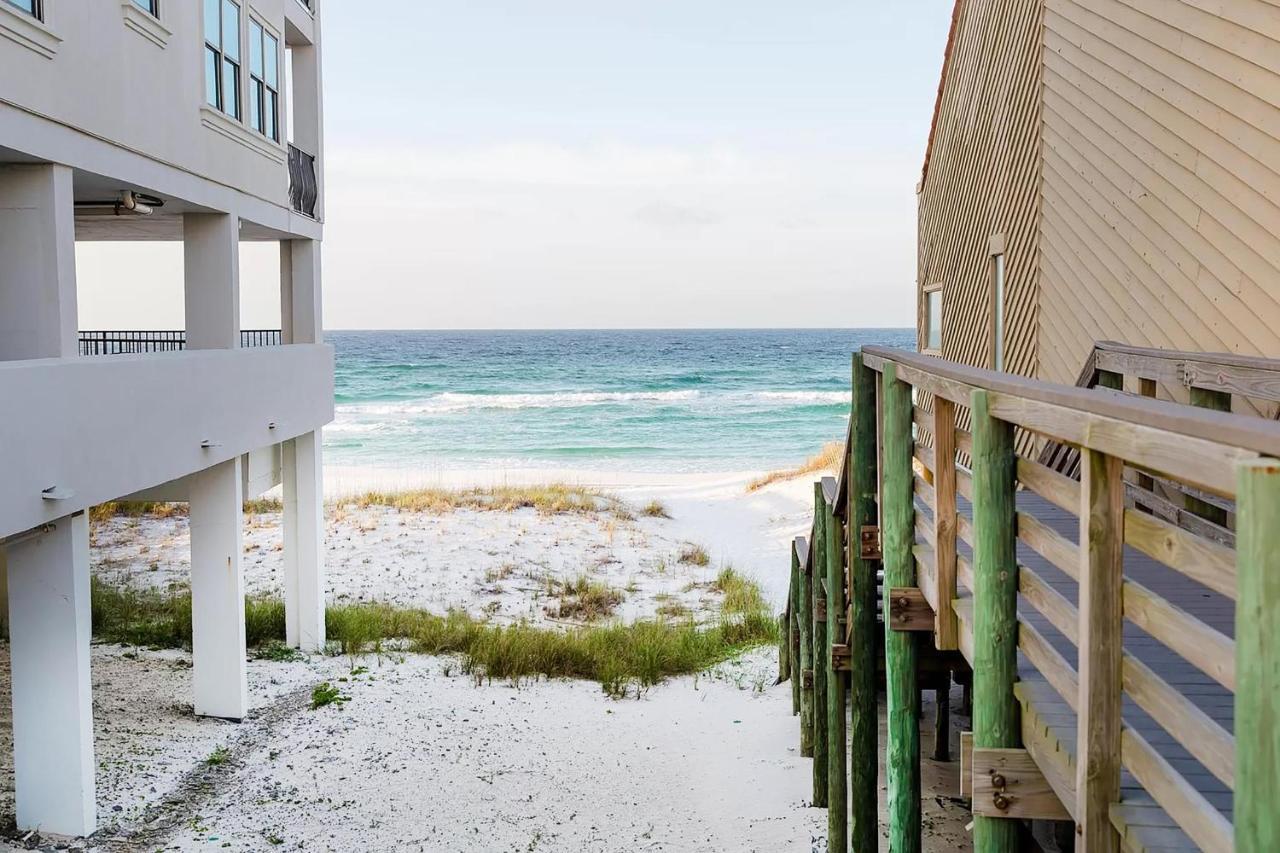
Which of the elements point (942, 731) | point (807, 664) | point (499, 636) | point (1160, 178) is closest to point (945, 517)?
point (1160, 178)

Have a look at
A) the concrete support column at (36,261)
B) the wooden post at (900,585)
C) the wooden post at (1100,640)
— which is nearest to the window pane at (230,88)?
the concrete support column at (36,261)

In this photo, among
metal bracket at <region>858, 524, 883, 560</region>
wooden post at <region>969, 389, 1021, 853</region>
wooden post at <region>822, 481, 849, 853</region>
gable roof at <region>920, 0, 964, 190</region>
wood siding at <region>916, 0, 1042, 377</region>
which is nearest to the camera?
wooden post at <region>969, 389, 1021, 853</region>


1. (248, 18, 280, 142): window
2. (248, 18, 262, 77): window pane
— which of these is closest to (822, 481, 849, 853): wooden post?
(248, 18, 280, 142): window

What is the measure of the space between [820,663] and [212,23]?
8939mm

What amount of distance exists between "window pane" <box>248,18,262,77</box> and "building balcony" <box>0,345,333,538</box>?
3.24 m

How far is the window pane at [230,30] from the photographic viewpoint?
1191 cm

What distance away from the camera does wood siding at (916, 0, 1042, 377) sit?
36.3ft

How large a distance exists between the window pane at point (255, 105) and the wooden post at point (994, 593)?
11.4 m

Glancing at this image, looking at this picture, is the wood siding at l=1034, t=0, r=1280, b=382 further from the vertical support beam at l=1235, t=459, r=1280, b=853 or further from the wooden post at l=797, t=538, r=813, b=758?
the vertical support beam at l=1235, t=459, r=1280, b=853

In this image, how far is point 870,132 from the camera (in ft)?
226

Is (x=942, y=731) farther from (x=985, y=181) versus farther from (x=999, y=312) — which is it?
(x=985, y=181)

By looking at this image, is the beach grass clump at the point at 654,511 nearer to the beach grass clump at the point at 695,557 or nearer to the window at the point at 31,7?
the beach grass clump at the point at 695,557

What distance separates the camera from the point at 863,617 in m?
6.41

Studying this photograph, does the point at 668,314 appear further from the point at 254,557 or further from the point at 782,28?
the point at 254,557
